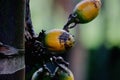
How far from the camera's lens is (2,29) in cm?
70

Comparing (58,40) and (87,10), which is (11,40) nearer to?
(58,40)

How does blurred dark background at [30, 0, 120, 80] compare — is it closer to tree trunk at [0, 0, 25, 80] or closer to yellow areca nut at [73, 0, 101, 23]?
yellow areca nut at [73, 0, 101, 23]

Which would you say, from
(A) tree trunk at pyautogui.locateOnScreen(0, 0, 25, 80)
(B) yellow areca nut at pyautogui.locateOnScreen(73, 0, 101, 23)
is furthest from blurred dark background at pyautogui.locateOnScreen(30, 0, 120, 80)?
(A) tree trunk at pyautogui.locateOnScreen(0, 0, 25, 80)

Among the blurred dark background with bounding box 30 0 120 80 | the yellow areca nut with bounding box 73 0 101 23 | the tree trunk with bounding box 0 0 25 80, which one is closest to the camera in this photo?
the tree trunk with bounding box 0 0 25 80

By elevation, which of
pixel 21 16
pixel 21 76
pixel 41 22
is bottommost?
pixel 21 76

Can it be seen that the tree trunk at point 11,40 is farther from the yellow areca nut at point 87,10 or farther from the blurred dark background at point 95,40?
the blurred dark background at point 95,40

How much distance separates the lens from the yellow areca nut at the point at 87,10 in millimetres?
827

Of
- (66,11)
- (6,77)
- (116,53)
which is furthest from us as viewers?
(116,53)

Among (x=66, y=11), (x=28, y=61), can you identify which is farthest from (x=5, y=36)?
(x=66, y=11)

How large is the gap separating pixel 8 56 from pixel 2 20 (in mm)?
62

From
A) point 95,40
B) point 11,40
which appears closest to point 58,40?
point 11,40

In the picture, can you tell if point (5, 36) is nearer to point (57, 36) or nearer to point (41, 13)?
point (57, 36)

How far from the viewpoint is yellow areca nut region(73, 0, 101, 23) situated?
2.71 feet

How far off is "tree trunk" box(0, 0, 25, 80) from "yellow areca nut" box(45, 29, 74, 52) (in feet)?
0.19
